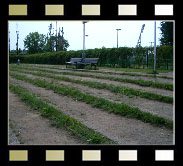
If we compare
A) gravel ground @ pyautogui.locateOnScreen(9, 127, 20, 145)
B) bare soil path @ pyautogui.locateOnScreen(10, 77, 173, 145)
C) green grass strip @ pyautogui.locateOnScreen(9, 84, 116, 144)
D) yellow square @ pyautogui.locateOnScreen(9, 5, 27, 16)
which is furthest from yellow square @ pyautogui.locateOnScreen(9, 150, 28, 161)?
bare soil path @ pyautogui.locateOnScreen(10, 77, 173, 145)

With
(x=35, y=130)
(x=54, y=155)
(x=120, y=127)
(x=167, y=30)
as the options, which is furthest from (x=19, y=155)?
(x=167, y=30)

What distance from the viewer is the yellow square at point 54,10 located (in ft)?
6.74

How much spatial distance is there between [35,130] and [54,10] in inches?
94.6

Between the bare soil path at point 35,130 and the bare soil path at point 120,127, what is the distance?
1.86 feet

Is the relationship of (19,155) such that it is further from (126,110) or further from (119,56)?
(119,56)

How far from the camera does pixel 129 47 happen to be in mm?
20375

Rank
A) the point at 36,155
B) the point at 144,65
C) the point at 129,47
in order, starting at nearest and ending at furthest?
the point at 36,155, the point at 144,65, the point at 129,47

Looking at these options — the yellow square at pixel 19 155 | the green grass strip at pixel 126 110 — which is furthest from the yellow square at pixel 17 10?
the green grass strip at pixel 126 110

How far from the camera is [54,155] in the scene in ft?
7.20

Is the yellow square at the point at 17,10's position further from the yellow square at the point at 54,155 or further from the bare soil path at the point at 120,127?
the bare soil path at the point at 120,127

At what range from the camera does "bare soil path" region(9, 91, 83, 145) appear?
356cm
